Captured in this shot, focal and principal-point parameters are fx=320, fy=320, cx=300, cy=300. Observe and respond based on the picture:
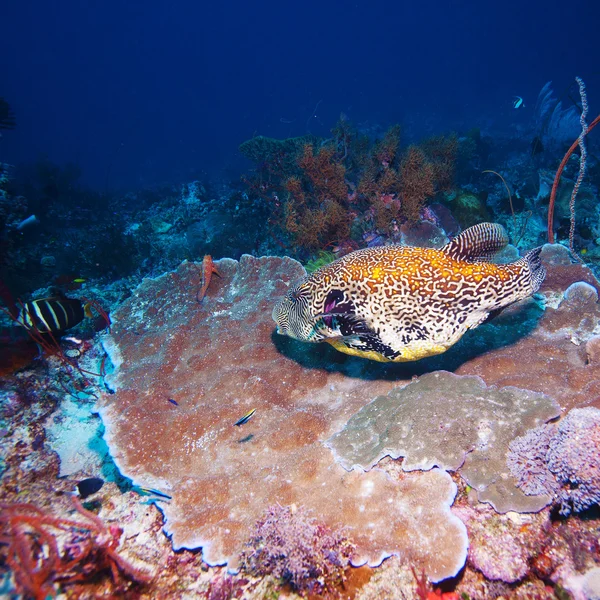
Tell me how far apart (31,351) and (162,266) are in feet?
21.7

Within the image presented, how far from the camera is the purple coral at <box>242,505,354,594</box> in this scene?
2.74m

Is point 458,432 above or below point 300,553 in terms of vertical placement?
above

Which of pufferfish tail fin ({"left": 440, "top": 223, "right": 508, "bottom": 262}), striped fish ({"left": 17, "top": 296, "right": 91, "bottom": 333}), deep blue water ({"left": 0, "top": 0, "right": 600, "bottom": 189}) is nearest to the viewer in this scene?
pufferfish tail fin ({"left": 440, "top": 223, "right": 508, "bottom": 262})

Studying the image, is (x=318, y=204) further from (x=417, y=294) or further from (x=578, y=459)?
(x=578, y=459)

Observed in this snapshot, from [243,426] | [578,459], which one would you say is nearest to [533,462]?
[578,459]

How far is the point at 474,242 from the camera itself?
12.1 ft

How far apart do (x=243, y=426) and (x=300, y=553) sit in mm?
1580

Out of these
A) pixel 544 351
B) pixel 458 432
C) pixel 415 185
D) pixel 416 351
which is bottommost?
pixel 458 432

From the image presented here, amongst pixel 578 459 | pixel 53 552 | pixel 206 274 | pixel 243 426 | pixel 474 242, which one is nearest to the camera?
pixel 53 552

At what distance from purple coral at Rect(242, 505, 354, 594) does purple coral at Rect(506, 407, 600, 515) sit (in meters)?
1.76

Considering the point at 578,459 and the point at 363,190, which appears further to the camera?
the point at 363,190

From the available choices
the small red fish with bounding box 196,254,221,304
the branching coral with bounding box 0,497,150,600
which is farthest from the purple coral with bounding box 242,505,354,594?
the small red fish with bounding box 196,254,221,304

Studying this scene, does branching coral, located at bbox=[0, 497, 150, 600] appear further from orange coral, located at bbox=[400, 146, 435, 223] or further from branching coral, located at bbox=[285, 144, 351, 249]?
orange coral, located at bbox=[400, 146, 435, 223]

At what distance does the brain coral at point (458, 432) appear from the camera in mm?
3020
